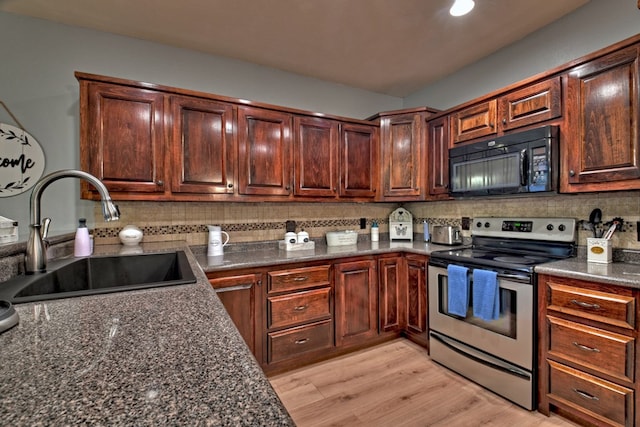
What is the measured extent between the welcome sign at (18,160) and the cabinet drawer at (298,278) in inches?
71.9

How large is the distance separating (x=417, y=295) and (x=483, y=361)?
0.69 metres

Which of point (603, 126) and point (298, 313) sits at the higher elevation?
point (603, 126)

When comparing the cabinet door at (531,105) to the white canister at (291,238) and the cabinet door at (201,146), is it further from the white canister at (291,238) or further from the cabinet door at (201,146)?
the cabinet door at (201,146)

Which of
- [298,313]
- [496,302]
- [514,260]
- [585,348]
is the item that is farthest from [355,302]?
[585,348]

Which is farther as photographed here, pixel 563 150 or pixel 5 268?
pixel 563 150

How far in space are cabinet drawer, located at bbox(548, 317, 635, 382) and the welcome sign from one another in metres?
3.52

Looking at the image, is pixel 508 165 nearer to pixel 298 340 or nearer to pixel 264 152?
pixel 264 152

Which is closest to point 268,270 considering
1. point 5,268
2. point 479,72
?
point 5,268

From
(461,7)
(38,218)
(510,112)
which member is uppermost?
(461,7)

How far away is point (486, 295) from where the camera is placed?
197cm

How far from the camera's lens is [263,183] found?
248 centimetres

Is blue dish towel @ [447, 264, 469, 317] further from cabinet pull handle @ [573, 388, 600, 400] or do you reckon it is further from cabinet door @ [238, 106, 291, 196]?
cabinet door @ [238, 106, 291, 196]

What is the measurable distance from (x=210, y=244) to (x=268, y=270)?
58 cm

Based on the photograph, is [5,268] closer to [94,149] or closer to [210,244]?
[94,149]
